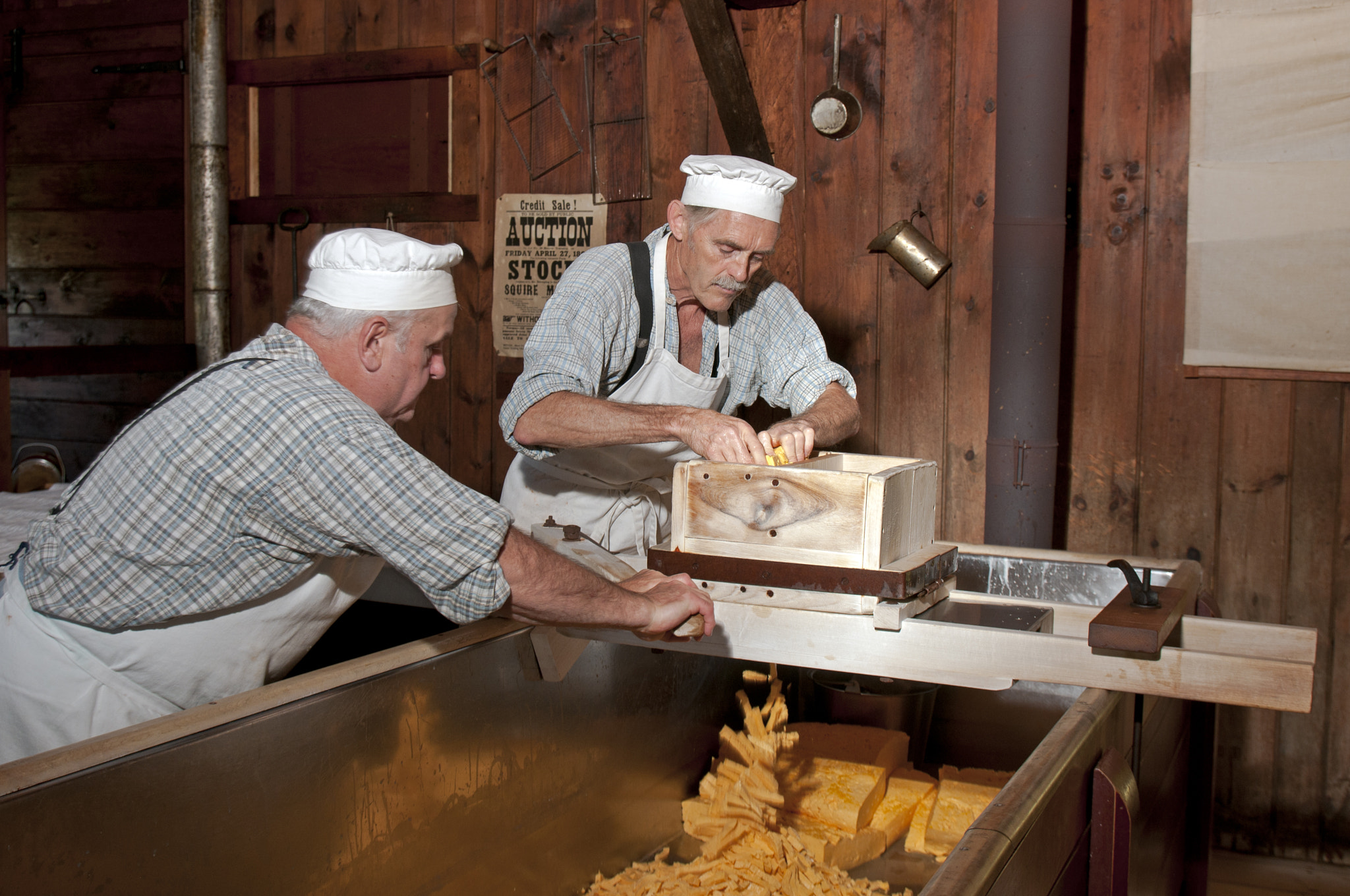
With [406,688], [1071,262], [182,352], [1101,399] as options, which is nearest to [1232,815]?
[1101,399]

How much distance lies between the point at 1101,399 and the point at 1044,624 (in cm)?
152

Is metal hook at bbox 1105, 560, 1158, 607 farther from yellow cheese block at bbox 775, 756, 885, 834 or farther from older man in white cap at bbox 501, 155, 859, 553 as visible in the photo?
yellow cheese block at bbox 775, 756, 885, 834

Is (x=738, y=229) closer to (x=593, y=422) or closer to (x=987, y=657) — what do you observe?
(x=593, y=422)

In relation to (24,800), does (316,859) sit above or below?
below

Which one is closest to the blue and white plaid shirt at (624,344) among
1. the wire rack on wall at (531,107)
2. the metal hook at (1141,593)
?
the metal hook at (1141,593)

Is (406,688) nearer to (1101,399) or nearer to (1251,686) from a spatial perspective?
(1251,686)

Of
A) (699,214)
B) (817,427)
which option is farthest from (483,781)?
(699,214)

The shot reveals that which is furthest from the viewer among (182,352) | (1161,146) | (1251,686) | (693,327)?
(182,352)

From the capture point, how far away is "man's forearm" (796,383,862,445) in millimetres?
2488

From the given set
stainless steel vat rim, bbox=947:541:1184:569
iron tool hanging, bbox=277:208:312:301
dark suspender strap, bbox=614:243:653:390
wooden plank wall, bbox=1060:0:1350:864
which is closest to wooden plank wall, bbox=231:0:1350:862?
wooden plank wall, bbox=1060:0:1350:864

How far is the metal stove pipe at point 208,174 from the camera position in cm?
412

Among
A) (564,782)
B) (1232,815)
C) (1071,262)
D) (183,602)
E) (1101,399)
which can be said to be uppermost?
(1071,262)

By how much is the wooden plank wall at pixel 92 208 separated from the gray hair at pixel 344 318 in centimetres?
329

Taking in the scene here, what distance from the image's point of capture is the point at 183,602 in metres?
1.63
